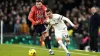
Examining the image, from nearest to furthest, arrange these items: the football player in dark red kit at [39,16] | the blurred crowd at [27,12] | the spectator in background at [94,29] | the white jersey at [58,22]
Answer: the white jersey at [58,22] < the football player in dark red kit at [39,16] < the spectator in background at [94,29] < the blurred crowd at [27,12]

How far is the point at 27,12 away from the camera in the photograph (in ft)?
112

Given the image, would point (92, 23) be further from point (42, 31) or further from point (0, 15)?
point (0, 15)

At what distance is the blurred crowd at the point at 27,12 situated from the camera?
29184 mm

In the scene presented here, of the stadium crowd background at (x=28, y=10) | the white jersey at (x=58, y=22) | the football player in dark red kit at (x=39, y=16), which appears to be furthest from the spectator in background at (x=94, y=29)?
the white jersey at (x=58, y=22)

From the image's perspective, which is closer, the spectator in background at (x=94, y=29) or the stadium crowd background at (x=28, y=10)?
the spectator in background at (x=94, y=29)

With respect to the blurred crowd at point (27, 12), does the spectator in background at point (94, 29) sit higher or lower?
lower

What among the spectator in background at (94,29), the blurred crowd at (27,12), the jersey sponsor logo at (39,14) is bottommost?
the spectator in background at (94,29)

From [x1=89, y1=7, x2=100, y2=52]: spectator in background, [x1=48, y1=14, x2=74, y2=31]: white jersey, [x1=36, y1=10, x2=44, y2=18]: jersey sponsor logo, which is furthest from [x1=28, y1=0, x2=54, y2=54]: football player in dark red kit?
[x1=89, y1=7, x2=100, y2=52]: spectator in background

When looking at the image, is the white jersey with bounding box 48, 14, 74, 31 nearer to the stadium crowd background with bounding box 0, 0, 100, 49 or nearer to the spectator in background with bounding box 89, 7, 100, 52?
the spectator in background with bounding box 89, 7, 100, 52

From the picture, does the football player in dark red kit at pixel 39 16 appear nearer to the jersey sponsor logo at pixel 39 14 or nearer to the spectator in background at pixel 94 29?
the jersey sponsor logo at pixel 39 14

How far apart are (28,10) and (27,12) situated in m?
0.20

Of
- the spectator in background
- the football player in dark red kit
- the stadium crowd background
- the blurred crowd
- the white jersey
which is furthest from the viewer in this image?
the blurred crowd

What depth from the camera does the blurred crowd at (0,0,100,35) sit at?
95.7ft

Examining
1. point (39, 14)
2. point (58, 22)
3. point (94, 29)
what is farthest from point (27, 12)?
point (58, 22)
